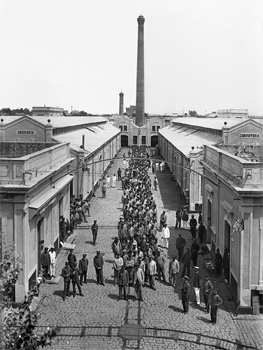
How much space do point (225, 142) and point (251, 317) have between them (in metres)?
21.1

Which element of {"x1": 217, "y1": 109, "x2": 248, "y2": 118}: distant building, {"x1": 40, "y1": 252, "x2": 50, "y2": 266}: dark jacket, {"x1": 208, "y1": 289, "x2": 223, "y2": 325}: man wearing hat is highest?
{"x1": 217, "y1": 109, "x2": 248, "y2": 118}: distant building

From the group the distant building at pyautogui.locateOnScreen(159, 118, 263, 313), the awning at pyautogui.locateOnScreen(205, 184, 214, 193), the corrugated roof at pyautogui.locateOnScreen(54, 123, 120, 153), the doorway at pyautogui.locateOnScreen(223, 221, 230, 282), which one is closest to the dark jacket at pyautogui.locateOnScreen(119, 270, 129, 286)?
the distant building at pyautogui.locateOnScreen(159, 118, 263, 313)

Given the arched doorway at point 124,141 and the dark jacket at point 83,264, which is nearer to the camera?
the dark jacket at point 83,264

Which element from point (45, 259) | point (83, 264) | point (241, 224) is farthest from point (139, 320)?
point (45, 259)

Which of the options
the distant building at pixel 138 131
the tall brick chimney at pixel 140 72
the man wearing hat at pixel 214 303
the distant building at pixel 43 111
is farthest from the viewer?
the distant building at pixel 43 111

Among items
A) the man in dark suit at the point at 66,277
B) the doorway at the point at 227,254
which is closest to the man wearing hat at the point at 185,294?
the doorway at the point at 227,254

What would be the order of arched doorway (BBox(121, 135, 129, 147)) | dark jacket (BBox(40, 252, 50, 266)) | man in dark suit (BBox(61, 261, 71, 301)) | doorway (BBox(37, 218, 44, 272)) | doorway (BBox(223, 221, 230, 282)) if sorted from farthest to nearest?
arched doorway (BBox(121, 135, 129, 147))
doorway (BBox(37, 218, 44, 272))
doorway (BBox(223, 221, 230, 282))
dark jacket (BBox(40, 252, 50, 266))
man in dark suit (BBox(61, 261, 71, 301))

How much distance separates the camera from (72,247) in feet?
66.0

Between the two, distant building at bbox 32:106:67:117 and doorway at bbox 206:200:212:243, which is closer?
doorway at bbox 206:200:212:243

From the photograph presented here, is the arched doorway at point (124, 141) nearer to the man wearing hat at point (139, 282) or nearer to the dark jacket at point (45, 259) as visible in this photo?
the dark jacket at point (45, 259)

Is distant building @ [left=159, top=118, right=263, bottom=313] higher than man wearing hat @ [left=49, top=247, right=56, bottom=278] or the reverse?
higher

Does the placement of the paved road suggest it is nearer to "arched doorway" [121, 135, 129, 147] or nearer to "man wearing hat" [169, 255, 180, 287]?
"man wearing hat" [169, 255, 180, 287]

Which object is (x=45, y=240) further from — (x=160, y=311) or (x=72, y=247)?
(x=160, y=311)

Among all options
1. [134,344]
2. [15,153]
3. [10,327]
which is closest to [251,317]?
[134,344]
